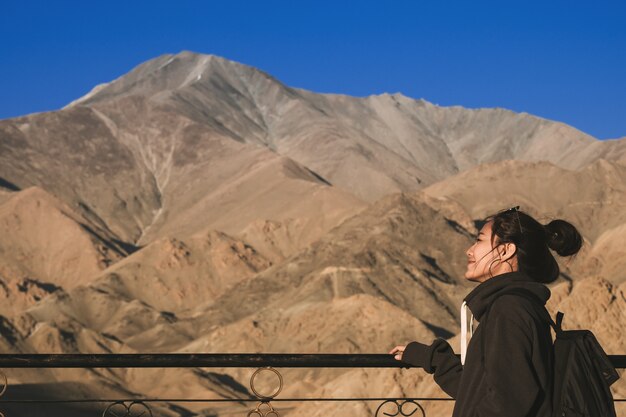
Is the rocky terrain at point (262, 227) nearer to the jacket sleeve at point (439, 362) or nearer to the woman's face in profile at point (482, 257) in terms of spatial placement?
the woman's face in profile at point (482, 257)

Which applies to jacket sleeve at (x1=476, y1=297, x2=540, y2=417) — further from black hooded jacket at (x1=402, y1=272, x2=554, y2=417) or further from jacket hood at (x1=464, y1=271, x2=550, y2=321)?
jacket hood at (x1=464, y1=271, x2=550, y2=321)

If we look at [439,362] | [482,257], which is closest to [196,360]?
[439,362]

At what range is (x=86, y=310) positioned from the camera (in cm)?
6366

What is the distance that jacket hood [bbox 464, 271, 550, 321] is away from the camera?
3.56m

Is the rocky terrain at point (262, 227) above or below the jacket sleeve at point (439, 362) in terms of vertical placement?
above

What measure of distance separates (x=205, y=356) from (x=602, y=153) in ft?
430

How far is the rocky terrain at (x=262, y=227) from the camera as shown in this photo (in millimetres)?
44875

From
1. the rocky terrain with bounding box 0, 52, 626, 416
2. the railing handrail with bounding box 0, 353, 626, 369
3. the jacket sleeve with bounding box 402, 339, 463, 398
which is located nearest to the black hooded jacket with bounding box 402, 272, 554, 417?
the jacket sleeve with bounding box 402, 339, 463, 398

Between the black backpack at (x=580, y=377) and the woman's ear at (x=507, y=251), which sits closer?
the black backpack at (x=580, y=377)

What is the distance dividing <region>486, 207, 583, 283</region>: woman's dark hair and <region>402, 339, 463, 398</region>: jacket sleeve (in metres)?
0.48

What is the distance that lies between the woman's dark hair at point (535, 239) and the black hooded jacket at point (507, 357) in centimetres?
14

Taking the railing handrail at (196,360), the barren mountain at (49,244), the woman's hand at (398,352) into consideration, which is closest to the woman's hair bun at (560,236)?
the woman's hand at (398,352)

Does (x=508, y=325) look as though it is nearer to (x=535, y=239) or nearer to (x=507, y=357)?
(x=507, y=357)

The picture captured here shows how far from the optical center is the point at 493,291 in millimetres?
3592
